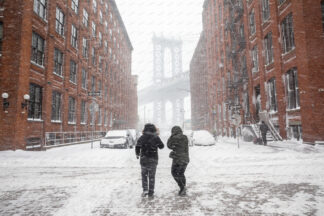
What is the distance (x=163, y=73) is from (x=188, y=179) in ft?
447

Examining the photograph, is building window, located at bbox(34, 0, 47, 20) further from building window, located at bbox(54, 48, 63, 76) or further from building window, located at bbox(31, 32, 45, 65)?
building window, located at bbox(54, 48, 63, 76)

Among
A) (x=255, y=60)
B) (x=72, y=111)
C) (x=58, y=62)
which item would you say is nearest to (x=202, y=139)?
(x=255, y=60)

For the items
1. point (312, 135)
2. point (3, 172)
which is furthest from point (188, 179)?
point (312, 135)

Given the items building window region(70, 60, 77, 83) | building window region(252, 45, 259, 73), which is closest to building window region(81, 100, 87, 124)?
building window region(70, 60, 77, 83)

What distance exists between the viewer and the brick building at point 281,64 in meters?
14.2

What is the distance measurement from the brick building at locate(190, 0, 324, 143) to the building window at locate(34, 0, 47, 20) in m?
17.1

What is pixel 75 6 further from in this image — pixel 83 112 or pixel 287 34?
pixel 287 34

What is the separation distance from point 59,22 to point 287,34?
58.3ft

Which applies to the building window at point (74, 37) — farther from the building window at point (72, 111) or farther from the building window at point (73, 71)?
the building window at point (72, 111)

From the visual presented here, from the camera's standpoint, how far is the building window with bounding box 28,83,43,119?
15242 mm

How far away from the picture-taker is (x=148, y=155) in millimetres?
5238

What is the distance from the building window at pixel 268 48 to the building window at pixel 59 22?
17.4m

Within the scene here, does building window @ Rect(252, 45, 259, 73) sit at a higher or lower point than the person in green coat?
higher

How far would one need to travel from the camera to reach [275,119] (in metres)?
18.5
